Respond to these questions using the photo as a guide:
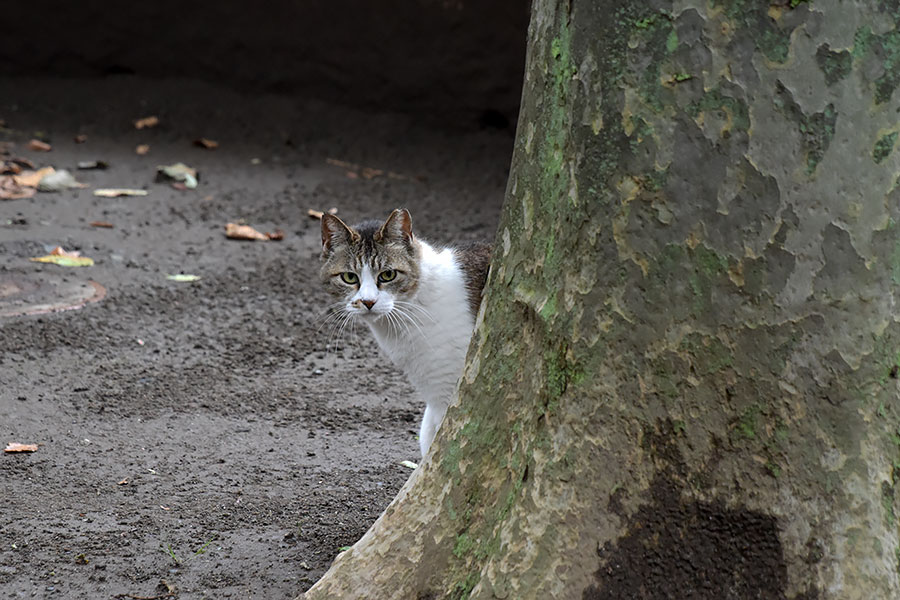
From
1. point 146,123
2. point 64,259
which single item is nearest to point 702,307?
point 64,259

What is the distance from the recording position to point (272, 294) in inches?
232

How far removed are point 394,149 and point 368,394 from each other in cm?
423

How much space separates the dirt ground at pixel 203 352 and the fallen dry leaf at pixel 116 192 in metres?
0.11

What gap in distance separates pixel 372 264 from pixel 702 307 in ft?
6.86

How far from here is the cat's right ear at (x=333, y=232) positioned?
4152mm

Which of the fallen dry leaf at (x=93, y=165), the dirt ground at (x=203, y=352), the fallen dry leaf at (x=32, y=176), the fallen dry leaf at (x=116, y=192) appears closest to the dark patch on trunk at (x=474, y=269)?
the dirt ground at (x=203, y=352)

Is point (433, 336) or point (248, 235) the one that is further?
point (248, 235)

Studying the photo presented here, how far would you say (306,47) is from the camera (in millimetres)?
9008

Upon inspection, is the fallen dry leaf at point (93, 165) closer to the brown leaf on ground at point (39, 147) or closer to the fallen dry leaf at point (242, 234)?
the brown leaf on ground at point (39, 147)

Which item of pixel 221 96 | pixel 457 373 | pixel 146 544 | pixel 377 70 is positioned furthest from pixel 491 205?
pixel 146 544

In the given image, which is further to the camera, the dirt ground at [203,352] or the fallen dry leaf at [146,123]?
the fallen dry leaf at [146,123]

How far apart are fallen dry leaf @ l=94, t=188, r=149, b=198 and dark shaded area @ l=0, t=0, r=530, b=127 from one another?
2035mm

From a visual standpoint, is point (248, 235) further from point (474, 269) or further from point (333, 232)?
point (474, 269)

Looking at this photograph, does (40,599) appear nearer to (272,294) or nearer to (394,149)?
(272,294)
